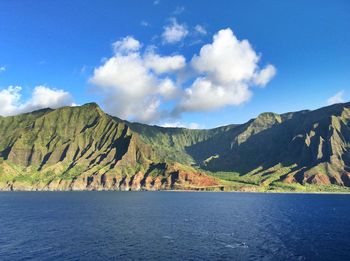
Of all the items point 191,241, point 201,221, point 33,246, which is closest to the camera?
point 33,246

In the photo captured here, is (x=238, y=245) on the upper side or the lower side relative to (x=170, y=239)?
lower

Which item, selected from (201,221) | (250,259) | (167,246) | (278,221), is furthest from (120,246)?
(278,221)

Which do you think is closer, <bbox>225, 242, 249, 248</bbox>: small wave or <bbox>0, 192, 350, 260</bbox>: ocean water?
<bbox>0, 192, 350, 260</bbox>: ocean water

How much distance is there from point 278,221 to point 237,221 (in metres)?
21.7

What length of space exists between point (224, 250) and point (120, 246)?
34192 mm

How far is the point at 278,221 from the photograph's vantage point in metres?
191

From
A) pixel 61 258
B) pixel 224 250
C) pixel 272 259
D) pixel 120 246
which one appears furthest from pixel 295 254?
pixel 61 258

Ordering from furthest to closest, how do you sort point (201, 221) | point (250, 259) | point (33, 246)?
point (201, 221)
point (33, 246)
point (250, 259)

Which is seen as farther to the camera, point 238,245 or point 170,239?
point 170,239

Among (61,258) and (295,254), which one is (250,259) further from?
(61,258)

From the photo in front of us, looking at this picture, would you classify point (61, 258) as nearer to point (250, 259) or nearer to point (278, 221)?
point (250, 259)

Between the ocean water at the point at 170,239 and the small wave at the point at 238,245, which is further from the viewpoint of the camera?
the small wave at the point at 238,245

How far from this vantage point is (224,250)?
383 ft

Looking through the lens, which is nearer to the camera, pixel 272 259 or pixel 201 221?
pixel 272 259
